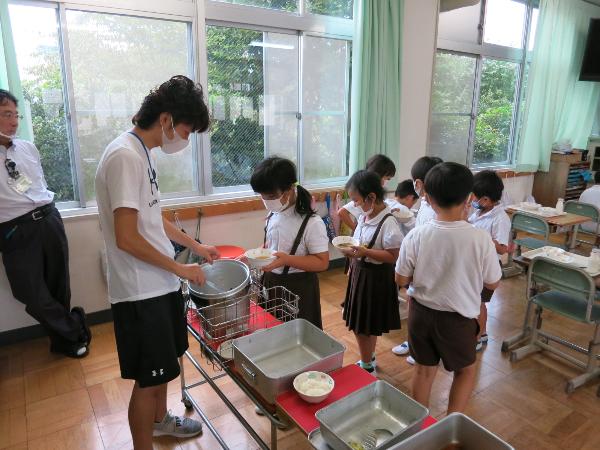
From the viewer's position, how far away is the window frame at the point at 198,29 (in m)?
2.66

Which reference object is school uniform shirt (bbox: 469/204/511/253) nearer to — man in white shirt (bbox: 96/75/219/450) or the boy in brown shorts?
the boy in brown shorts

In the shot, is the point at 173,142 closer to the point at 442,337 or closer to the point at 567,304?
the point at 442,337

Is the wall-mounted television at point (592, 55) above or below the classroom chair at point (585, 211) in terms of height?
above

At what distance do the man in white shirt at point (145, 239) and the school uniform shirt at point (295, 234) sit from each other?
0.49 m

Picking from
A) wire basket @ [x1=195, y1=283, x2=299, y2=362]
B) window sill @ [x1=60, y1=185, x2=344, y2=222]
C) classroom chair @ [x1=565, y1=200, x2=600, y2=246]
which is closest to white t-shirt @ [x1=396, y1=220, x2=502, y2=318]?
wire basket @ [x1=195, y1=283, x2=299, y2=362]

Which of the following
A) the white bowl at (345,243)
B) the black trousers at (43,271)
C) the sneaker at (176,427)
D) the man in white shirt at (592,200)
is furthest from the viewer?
the man in white shirt at (592,200)

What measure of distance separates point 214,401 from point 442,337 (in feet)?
4.08

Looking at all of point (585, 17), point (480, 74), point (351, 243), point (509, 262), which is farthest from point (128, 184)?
point (585, 17)

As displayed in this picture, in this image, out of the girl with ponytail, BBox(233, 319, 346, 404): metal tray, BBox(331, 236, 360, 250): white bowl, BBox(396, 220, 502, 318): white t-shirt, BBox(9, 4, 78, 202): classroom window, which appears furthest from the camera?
BBox(9, 4, 78, 202): classroom window

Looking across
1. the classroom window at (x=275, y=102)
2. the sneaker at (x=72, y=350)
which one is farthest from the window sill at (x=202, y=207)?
the sneaker at (x=72, y=350)

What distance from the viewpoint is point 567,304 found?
2445 millimetres

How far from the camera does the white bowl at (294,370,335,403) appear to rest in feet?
3.50

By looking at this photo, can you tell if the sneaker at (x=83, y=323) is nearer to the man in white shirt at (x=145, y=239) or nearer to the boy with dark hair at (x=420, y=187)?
the man in white shirt at (x=145, y=239)

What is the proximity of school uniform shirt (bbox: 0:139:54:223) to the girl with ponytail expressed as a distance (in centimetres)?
148
